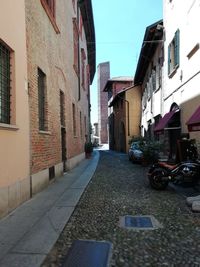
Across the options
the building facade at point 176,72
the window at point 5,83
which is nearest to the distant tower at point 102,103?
the building facade at point 176,72

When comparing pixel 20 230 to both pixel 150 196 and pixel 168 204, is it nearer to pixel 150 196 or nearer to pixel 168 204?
pixel 168 204

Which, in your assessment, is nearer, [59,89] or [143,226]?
[143,226]

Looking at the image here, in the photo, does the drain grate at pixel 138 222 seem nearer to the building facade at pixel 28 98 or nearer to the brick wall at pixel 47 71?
the building facade at pixel 28 98

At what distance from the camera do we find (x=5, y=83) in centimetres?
767

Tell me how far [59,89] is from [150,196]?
6.47m

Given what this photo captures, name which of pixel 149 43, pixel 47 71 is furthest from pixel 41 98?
pixel 149 43

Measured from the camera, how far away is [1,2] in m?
7.01

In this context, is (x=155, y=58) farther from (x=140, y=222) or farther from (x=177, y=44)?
(x=140, y=222)

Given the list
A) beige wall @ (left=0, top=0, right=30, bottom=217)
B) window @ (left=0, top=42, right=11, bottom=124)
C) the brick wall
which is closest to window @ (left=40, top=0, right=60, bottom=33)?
the brick wall

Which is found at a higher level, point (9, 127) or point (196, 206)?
point (9, 127)

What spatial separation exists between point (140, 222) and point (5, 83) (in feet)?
11.6

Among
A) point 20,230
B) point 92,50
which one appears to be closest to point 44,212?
point 20,230

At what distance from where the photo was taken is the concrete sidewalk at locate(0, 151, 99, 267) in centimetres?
480

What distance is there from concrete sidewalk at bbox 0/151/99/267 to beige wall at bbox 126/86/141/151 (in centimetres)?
2714
